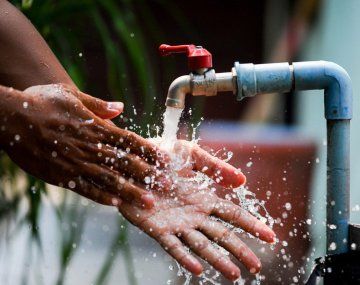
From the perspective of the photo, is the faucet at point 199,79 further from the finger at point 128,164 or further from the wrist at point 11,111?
→ the wrist at point 11,111

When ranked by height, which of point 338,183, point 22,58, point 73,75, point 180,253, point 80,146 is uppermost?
point 73,75

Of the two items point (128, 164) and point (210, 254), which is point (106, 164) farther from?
point (210, 254)

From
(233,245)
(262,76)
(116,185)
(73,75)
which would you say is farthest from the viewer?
(73,75)

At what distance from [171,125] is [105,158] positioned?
172mm

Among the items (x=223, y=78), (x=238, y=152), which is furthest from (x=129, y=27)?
(x=223, y=78)

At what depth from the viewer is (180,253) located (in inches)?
59.1

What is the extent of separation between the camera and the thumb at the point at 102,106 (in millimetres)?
1658

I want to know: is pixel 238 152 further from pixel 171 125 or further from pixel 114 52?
pixel 171 125

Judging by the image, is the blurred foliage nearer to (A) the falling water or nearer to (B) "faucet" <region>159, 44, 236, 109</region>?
(A) the falling water

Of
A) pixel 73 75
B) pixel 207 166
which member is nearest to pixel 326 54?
pixel 73 75

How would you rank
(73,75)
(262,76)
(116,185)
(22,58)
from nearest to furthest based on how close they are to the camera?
1. (262,76)
2. (116,185)
3. (22,58)
4. (73,75)

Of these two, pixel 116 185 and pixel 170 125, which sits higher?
pixel 170 125

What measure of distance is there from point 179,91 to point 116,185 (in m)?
0.28

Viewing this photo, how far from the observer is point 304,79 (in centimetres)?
143
